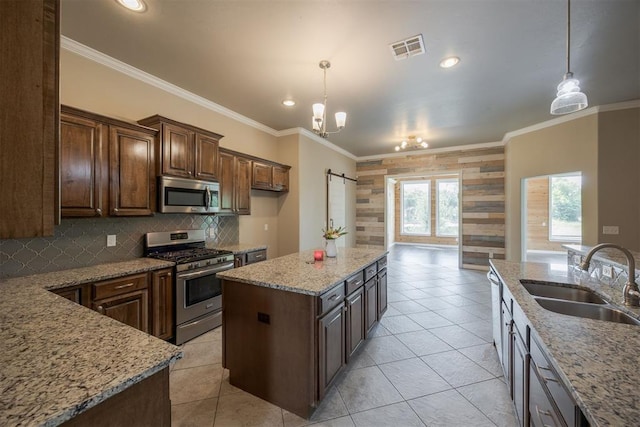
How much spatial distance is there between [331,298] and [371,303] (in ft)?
3.34

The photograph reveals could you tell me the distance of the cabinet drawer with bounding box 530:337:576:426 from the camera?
941 mm

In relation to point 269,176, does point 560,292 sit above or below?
below

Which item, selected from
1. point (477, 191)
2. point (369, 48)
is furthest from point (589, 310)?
point (477, 191)

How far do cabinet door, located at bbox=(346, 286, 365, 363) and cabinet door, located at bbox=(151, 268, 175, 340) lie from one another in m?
1.84

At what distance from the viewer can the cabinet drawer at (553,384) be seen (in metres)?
0.94

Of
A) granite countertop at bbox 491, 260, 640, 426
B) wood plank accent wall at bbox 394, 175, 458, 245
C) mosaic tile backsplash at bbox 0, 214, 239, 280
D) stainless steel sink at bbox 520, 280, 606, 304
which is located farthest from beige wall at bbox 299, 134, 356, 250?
wood plank accent wall at bbox 394, 175, 458, 245

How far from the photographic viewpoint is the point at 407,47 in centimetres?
249

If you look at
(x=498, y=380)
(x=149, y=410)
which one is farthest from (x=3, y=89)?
(x=498, y=380)

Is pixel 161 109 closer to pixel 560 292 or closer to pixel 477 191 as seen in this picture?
pixel 560 292

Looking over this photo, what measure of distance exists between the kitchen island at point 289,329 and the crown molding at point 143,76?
2526 millimetres

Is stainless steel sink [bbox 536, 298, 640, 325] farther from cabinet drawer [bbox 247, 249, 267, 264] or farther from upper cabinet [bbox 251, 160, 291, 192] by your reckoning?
upper cabinet [bbox 251, 160, 291, 192]

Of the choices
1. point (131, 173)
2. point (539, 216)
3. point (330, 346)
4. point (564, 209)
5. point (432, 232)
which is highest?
point (131, 173)

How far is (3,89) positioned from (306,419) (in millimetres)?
2201

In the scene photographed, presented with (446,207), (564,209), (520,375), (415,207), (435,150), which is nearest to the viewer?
(520,375)
